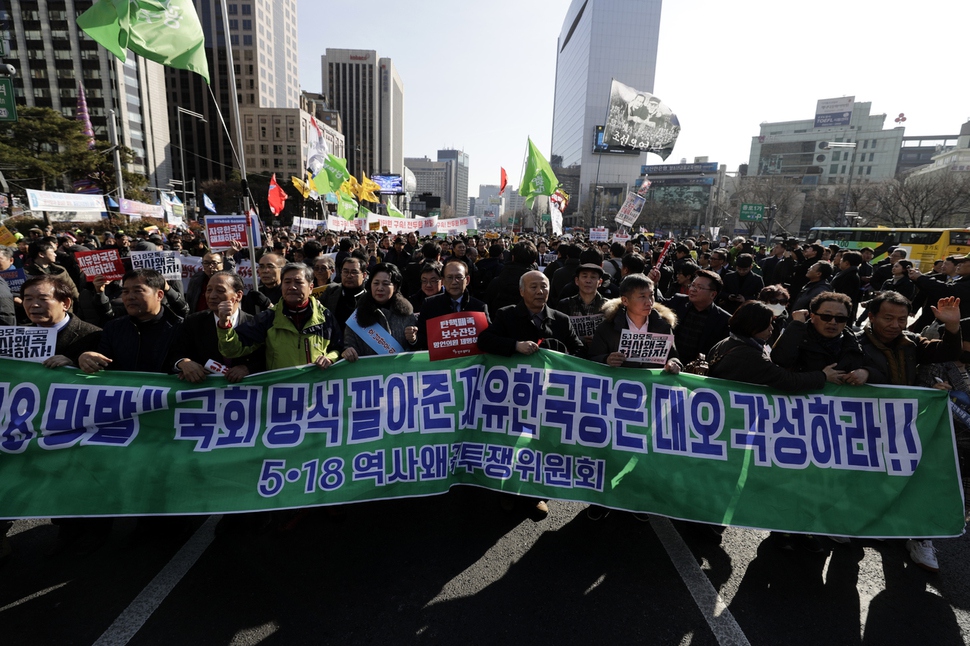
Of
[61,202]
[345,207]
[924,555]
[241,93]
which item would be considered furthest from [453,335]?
[241,93]

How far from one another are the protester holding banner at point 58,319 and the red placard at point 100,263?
3176mm

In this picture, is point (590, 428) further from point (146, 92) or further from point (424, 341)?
point (146, 92)

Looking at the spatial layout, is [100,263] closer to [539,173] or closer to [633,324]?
[633,324]

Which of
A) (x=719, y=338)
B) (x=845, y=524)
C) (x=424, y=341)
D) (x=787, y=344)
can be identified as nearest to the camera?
(x=845, y=524)

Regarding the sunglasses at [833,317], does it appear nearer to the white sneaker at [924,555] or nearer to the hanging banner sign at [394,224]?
the white sneaker at [924,555]

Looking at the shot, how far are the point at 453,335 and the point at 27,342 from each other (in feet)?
9.93

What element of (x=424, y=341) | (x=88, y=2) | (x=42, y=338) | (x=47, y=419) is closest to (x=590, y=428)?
(x=424, y=341)

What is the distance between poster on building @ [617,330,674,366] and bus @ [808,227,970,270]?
2509 cm

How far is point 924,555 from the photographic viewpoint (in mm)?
3365

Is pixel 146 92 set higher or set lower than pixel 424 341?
higher

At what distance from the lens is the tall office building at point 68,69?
216 feet

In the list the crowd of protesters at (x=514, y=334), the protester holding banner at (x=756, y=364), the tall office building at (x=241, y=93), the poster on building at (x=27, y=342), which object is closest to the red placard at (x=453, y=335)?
the crowd of protesters at (x=514, y=334)

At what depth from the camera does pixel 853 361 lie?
348 centimetres

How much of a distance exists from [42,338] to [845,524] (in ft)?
18.7
